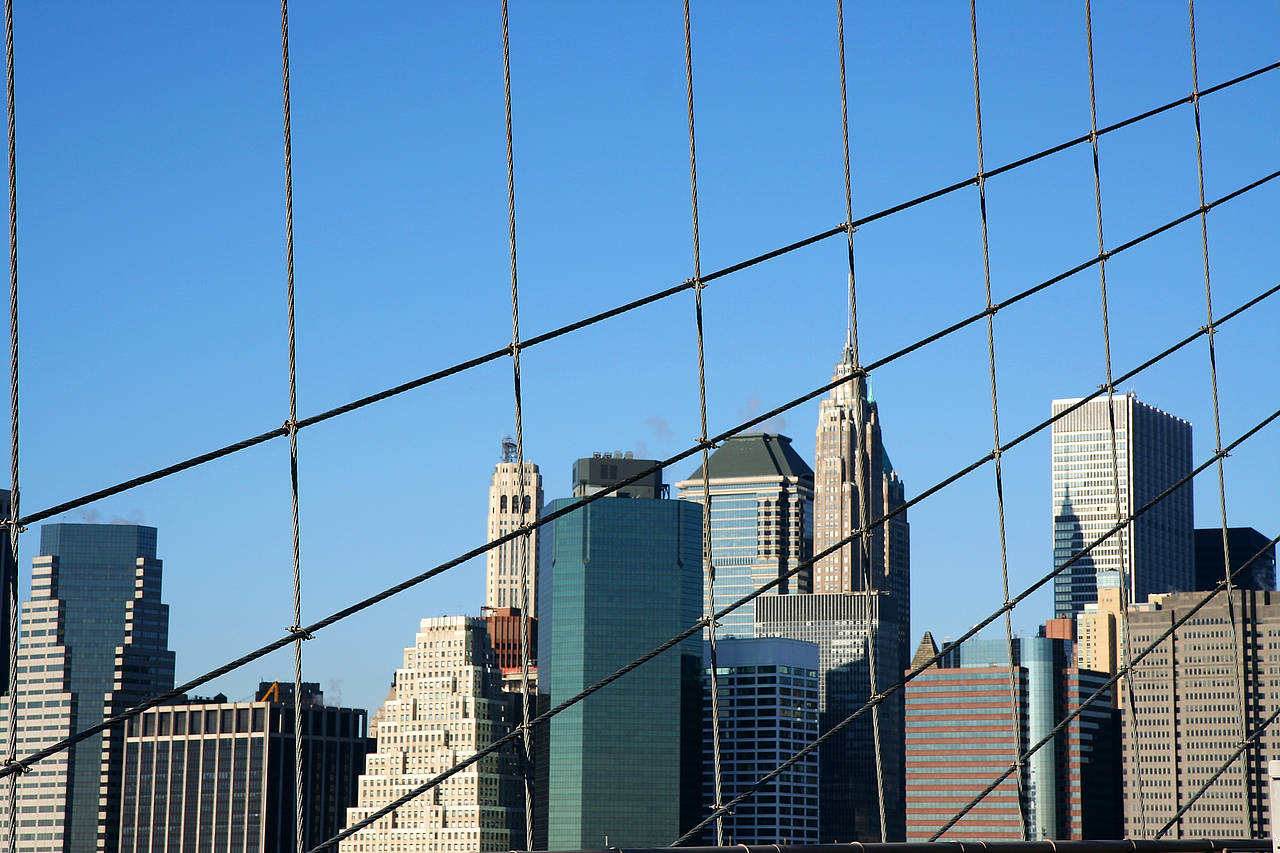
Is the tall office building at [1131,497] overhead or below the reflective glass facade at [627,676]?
overhead

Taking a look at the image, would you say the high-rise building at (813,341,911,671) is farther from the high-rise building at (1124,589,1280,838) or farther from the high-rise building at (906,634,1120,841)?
the high-rise building at (1124,589,1280,838)

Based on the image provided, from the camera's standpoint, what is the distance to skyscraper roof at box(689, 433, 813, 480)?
177625 millimetres

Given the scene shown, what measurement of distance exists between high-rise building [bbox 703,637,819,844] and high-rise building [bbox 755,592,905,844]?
5.63ft

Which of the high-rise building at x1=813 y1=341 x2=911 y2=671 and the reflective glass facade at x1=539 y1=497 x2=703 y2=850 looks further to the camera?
the high-rise building at x1=813 y1=341 x2=911 y2=671

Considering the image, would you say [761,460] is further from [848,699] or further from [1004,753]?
[1004,753]

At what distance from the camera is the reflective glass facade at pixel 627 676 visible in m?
119

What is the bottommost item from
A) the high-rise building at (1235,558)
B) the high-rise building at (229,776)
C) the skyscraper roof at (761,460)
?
the high-rise building at (229,776)

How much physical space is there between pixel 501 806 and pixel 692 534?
23224 mm

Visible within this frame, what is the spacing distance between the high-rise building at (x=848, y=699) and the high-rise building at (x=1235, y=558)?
88.4 feet

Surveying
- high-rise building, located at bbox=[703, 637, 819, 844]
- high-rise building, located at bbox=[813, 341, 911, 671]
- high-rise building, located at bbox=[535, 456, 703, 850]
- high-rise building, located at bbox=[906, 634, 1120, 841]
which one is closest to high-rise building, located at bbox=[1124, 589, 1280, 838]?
high-rise building, located at bbox=[906, 634, 1120, 841]

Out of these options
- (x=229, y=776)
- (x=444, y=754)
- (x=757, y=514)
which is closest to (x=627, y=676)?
(x=444, y=754)

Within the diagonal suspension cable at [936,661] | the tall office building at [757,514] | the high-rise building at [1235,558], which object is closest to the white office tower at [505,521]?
the tall office building at [757,514]

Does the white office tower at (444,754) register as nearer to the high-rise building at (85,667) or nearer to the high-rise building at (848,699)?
the high-rise building at (85,667)

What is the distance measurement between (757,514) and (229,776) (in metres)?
68.4
